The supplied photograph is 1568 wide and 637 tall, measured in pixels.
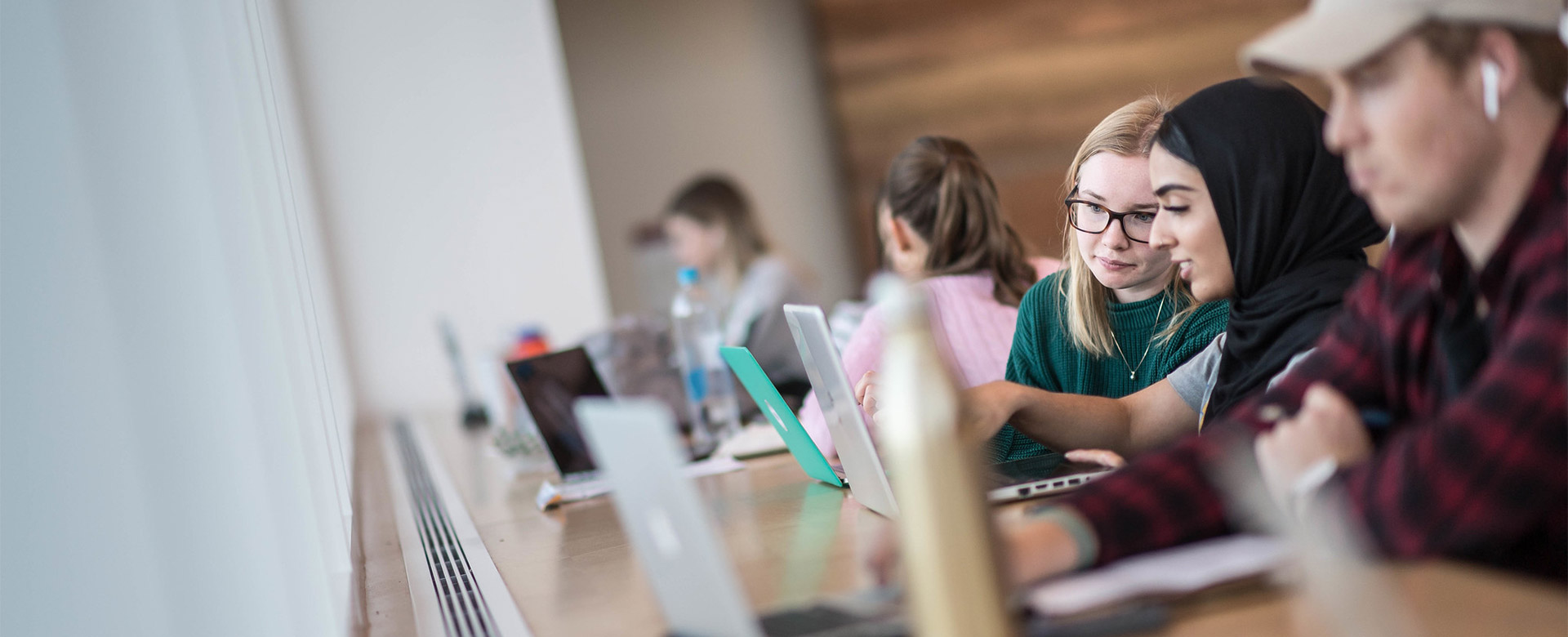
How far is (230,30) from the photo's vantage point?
1.68 meters

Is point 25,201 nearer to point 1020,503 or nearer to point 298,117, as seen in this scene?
point 1020,503

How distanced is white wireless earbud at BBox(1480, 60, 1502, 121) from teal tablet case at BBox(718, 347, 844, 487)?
0.72m

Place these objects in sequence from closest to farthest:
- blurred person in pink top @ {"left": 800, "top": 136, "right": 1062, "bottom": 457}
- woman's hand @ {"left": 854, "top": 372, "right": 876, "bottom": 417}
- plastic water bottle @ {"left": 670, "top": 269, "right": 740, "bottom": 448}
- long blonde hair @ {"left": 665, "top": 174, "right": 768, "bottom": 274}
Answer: woman's hand @ {"left": 854, "top": 372, "right": 876, "bottom": 417} → blurred person in pink top @ {"left": 800, "top": 136, "right": 1062, "bottom": 457} → plastic water bottle @ {"left": 670, "top": 269, "right": 740, "bottom": 448} → long blonde hair @ {"left": 665, "top": 174, "right": 768, "bottom": 274}

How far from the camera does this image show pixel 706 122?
5289 mm

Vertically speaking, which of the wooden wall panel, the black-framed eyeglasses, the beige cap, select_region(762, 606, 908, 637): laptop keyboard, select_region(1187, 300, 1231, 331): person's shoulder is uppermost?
the wooden wall panel

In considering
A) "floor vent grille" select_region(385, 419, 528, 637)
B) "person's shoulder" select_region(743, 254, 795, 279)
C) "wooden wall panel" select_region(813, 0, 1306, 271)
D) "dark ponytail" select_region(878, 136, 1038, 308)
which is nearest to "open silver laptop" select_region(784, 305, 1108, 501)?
"floor vent grille" select_region(385, 419, 528, 637)

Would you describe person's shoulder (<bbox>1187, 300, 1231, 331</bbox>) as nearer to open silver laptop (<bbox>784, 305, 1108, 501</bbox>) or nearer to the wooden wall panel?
open silver laptop (<bbox>784, 305, 1108, 501</bbox>)

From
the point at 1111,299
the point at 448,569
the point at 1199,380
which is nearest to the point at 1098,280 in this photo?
the point at 1111,299

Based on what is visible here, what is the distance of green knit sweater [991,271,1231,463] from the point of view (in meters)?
1.49

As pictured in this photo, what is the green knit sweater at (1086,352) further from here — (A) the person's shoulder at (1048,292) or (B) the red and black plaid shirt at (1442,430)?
(B) the red and black plaid shirt at (1442,430)

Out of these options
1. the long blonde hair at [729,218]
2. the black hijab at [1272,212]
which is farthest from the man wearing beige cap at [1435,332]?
the long blonde hair at [729,218]

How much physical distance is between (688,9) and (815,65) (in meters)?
0.61

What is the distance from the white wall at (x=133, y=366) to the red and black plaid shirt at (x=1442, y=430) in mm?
724

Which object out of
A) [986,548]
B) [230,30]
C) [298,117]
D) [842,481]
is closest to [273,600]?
[842,481]
